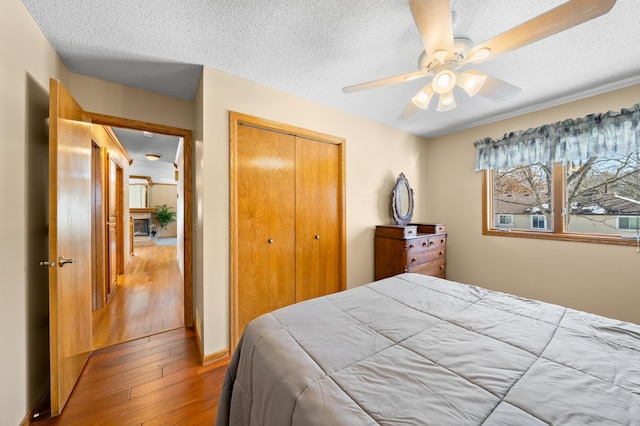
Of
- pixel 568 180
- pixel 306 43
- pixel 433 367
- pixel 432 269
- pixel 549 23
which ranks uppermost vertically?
pixel 306 43

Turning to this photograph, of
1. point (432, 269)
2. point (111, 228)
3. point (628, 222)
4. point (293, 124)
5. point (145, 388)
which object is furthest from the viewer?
point (111, 228)

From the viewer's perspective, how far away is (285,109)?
7.80 ft

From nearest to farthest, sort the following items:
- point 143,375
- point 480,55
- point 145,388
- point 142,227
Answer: point 480,55 → point 145,388 → point 143,375 → point 142,227

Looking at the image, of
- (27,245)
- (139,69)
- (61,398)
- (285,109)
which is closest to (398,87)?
(285,109)

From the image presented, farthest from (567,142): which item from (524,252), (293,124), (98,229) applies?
(98,229)

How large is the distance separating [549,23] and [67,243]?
2889 mm

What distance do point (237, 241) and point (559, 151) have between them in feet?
11.2

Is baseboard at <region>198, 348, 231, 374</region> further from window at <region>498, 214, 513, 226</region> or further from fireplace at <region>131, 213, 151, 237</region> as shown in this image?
fireplace at <region>131, 213, 151, 237</region>

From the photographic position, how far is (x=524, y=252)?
280cm

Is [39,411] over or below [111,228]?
below

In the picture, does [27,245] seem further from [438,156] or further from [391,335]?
[438,156]

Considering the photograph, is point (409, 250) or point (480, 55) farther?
point (409, 250)

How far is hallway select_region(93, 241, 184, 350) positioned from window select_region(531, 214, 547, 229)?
4171mm

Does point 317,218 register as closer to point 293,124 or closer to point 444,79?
point 293,124
